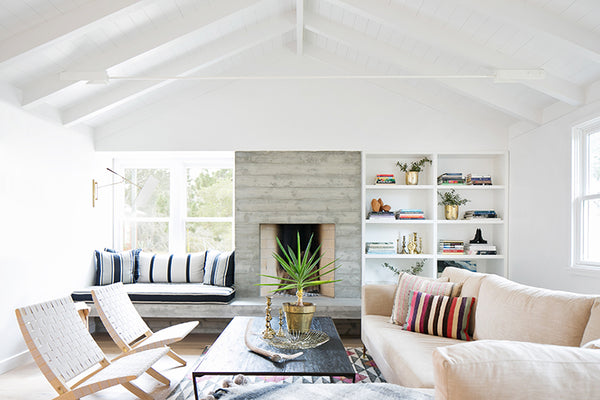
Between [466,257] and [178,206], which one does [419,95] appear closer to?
[466,257]

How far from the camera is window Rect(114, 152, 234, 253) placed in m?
6.04

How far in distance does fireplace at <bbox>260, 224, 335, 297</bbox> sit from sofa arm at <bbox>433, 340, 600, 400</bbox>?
13.7ft

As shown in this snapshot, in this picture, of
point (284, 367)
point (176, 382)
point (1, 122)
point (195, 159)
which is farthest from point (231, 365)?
point (195, 159)

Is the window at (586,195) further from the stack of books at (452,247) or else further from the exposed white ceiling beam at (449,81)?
the stack of books at (452,247)

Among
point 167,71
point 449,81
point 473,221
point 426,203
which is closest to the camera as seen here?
point 449,81

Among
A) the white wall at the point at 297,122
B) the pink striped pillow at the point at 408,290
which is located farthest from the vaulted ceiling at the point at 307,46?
the pink striped pillow at the point at 408,290

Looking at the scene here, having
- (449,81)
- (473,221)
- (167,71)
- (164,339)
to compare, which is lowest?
(164,339)

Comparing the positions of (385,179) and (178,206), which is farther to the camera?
(178,206)

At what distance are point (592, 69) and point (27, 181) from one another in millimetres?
4877

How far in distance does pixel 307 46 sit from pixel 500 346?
4796 millimetres

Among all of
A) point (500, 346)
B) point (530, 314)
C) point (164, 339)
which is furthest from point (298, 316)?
point (500, 346)

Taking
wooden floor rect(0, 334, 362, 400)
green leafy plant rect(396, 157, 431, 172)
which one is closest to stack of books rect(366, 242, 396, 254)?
green leafy plant rect(396, 157, 431, 172)

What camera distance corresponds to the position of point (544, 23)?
3.14 metres

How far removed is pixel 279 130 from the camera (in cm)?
539
